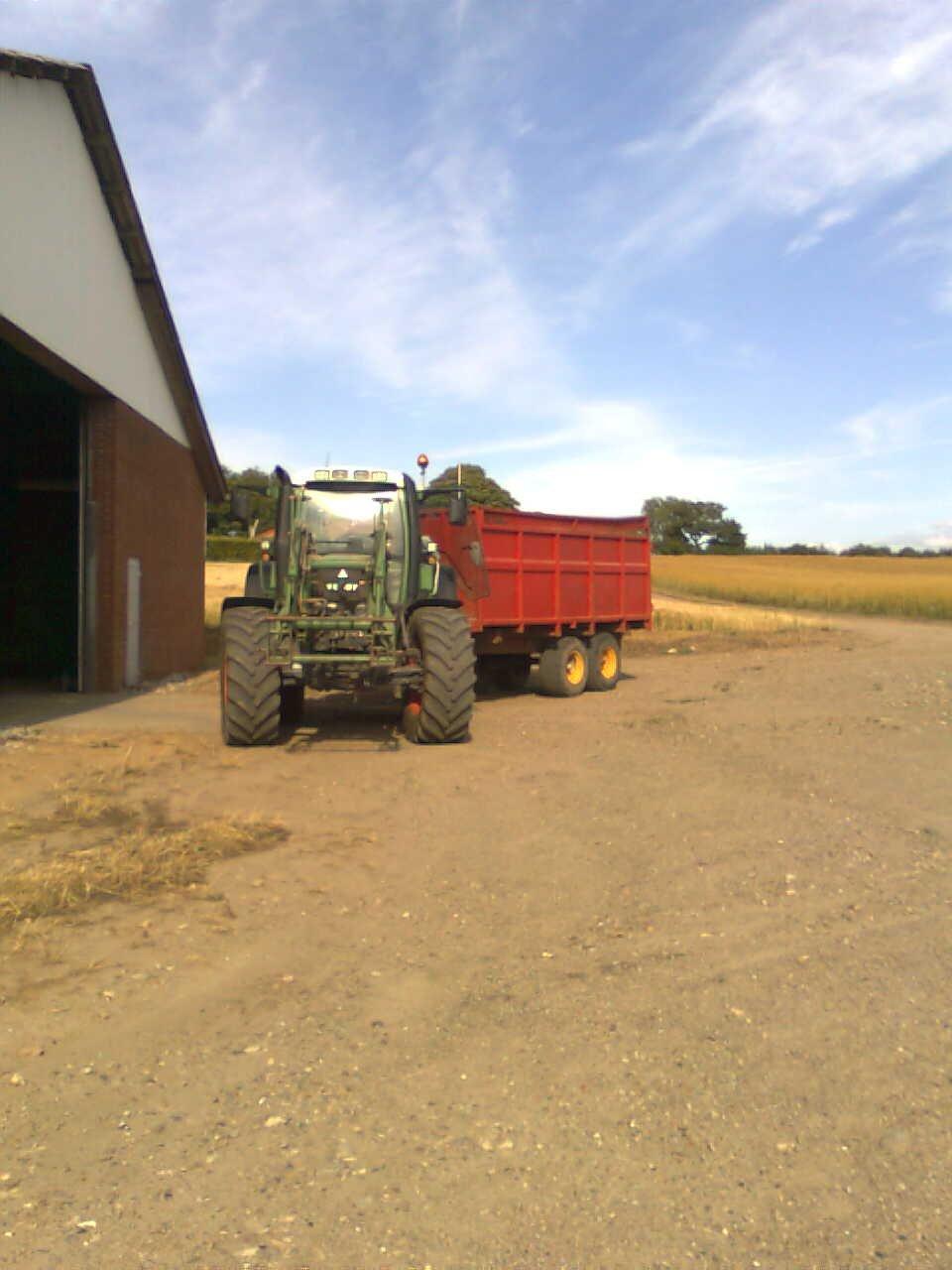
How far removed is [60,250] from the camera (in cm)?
1362

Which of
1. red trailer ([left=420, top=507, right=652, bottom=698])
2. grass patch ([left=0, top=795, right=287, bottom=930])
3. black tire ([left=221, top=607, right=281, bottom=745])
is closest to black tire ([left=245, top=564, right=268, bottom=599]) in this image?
black tire ([left=221, top=607, right=281, bottom=745])

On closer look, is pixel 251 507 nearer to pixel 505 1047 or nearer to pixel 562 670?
pixel 562 670

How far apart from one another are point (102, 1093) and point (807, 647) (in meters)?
23.7

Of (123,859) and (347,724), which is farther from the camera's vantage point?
(347,724)

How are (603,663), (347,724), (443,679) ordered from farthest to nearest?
(603,663) → (347,724) → (443,679)

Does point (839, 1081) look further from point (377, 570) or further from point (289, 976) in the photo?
point (377, 570)

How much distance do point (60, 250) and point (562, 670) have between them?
28.8ft

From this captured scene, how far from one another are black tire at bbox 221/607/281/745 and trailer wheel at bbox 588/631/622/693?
24.6ft

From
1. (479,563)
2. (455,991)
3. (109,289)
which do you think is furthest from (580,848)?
(109,289)

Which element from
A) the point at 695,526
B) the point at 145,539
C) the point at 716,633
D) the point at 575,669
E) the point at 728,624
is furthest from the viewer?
the point at 695,526

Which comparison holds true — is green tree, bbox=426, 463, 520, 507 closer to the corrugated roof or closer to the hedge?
the hedge

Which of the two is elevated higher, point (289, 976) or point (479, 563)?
point (479, 563)

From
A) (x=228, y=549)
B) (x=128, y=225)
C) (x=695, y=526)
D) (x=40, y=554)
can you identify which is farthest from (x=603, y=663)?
(x=695, y=526)

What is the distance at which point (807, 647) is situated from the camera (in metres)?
25.5
